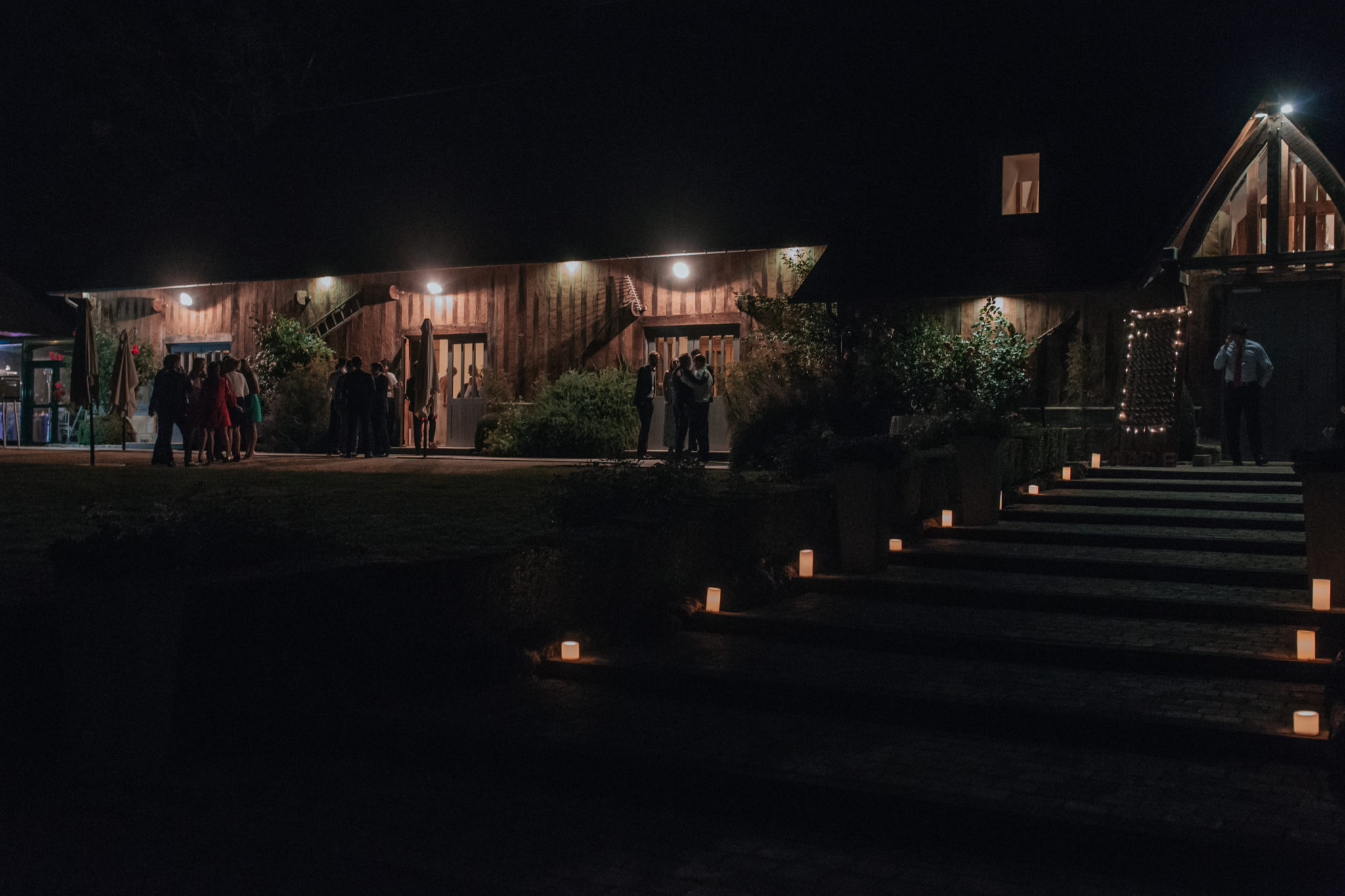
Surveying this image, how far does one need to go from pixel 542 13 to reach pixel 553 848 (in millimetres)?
30883

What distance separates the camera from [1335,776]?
4691 millimetres

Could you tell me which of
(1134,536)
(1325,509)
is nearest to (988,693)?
(1325,509)

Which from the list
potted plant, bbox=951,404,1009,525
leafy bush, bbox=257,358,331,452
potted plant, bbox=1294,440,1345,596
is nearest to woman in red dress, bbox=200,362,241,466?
leafy bush, bbox=257,358,331,452

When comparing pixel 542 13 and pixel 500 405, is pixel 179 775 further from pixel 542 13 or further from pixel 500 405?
pixel 542 13

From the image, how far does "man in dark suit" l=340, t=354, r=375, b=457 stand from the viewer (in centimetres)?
1895

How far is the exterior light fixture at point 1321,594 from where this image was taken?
6758 millimetres

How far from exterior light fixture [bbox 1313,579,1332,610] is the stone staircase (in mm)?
91

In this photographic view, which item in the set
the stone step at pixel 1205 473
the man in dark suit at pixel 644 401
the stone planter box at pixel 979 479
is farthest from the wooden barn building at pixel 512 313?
the stone planter box at pixel 979 479

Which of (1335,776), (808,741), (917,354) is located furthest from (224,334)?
(1335,776)

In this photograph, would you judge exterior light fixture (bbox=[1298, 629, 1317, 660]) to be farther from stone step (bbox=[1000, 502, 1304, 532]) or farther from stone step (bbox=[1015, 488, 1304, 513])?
stone step (bbox=[1015, 488, 1304, 513])

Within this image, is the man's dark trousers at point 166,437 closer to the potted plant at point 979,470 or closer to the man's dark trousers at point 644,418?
the man's dark trousers at point 644,418

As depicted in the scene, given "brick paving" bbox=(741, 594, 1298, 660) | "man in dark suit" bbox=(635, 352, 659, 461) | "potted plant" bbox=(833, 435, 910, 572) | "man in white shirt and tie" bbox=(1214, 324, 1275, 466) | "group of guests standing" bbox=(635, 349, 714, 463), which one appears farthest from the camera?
"man in dark suit" bbox=(635, 352, 659, 461)

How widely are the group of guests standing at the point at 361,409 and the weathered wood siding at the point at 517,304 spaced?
2007mm

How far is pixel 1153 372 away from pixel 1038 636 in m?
8.93
